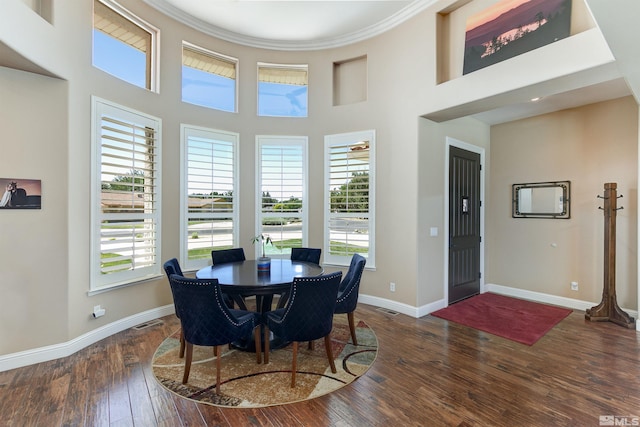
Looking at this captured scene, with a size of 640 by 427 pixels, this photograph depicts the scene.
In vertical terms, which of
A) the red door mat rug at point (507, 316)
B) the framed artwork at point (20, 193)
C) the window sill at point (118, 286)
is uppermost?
the framed artwork at point (20, 193)

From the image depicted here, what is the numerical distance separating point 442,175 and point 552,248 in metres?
2.23

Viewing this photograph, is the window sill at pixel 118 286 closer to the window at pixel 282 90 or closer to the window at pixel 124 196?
the window at pixel 124 196

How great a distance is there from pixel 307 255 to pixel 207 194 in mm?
1742

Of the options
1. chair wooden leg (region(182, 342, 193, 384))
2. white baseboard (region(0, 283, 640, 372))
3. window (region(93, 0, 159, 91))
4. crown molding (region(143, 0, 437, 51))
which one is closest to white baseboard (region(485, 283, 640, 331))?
white baseboard (region(0, 283, 640, 372))

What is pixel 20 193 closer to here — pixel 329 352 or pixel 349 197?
pixel 329 352

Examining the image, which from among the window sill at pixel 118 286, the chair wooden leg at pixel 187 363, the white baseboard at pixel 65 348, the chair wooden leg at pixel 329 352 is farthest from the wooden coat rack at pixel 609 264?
the white baseboard at pixel 65 348

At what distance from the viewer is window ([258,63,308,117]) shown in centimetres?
485

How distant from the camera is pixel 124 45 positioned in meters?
3.63

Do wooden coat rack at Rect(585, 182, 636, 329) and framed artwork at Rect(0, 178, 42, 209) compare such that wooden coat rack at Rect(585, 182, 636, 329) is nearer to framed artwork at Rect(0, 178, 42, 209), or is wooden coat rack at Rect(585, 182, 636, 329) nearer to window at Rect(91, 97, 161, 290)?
window at Rect(91, 97, 161, 290)

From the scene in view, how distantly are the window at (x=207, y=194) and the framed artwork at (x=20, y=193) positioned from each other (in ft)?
5.09

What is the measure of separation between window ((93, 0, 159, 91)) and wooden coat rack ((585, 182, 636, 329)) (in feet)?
20.1

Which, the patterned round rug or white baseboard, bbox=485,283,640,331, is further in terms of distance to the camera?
white baseboard, bbox=485,283,640,331

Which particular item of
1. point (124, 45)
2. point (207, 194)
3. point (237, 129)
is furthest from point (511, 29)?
point (124, 45)

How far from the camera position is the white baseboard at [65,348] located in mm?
2727
